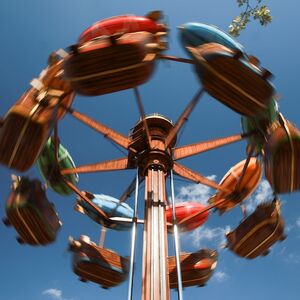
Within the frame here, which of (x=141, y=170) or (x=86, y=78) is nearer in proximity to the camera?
(x=86, y=78)

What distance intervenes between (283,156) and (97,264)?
5300mm

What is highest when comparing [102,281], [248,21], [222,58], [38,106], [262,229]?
[248,21]

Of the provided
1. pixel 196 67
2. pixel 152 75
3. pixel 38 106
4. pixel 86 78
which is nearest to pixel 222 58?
pixel 196 67

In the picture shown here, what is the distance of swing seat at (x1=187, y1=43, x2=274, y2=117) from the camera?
19.5 feet

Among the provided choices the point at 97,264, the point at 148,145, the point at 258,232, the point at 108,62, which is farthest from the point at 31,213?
the point at 258,232

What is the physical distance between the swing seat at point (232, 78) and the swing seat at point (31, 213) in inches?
178

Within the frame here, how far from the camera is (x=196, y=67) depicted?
626 centimetres

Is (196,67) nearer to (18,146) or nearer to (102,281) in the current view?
(18,146)

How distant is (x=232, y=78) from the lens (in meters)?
6.03

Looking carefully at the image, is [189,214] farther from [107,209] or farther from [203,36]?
[203,36]

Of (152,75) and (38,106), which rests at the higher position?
(152,75)

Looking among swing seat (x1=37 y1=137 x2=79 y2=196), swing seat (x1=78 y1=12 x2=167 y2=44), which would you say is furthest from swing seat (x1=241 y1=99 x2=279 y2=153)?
swing seat (x1=37 y1=137 x2=79 y2=196)

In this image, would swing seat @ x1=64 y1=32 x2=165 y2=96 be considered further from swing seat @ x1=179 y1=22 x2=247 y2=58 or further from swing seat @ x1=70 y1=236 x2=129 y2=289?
swing seat @ x1=70 y1=236 x2=129 y2=289

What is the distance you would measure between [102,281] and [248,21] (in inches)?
285
